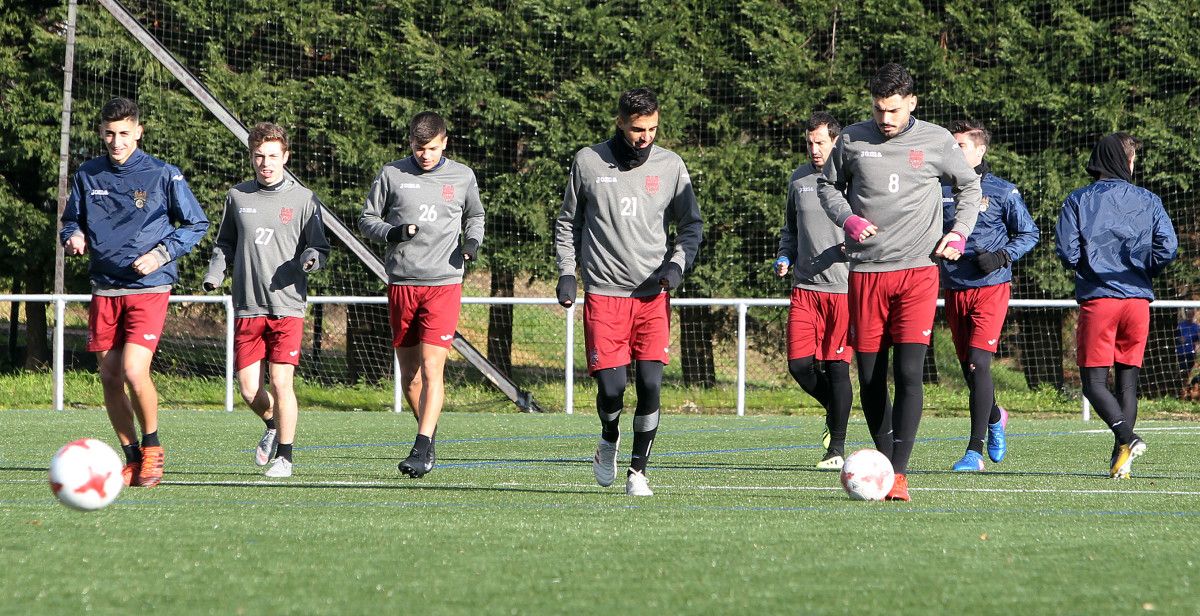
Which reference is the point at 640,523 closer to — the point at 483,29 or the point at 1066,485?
the point at 1066,485

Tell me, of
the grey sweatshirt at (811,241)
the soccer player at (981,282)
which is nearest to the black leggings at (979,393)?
the soccer player at (981,282)

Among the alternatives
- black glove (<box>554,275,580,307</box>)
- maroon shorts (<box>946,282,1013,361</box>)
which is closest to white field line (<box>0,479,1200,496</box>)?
black glove (<box>554,275,580,307</box>)

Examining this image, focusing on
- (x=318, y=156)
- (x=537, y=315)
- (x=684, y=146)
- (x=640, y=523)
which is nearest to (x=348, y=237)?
(x=318, y=156)

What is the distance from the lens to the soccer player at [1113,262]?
8.30 m

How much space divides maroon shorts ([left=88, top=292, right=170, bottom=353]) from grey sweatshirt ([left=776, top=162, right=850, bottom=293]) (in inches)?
151

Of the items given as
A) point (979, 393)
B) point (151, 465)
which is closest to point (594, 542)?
point (151, 465)

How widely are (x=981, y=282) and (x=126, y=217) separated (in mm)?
4796

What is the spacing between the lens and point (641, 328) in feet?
22.7

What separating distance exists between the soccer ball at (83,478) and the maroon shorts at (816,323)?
15.7 feet

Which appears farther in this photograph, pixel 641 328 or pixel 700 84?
pixel 700 84

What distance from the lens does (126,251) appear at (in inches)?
291

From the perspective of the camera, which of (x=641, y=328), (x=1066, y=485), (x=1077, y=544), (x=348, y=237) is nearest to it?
(x=1077, y=544)

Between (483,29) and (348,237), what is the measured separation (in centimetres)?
310

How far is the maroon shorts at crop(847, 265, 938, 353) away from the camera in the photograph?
6.70m
